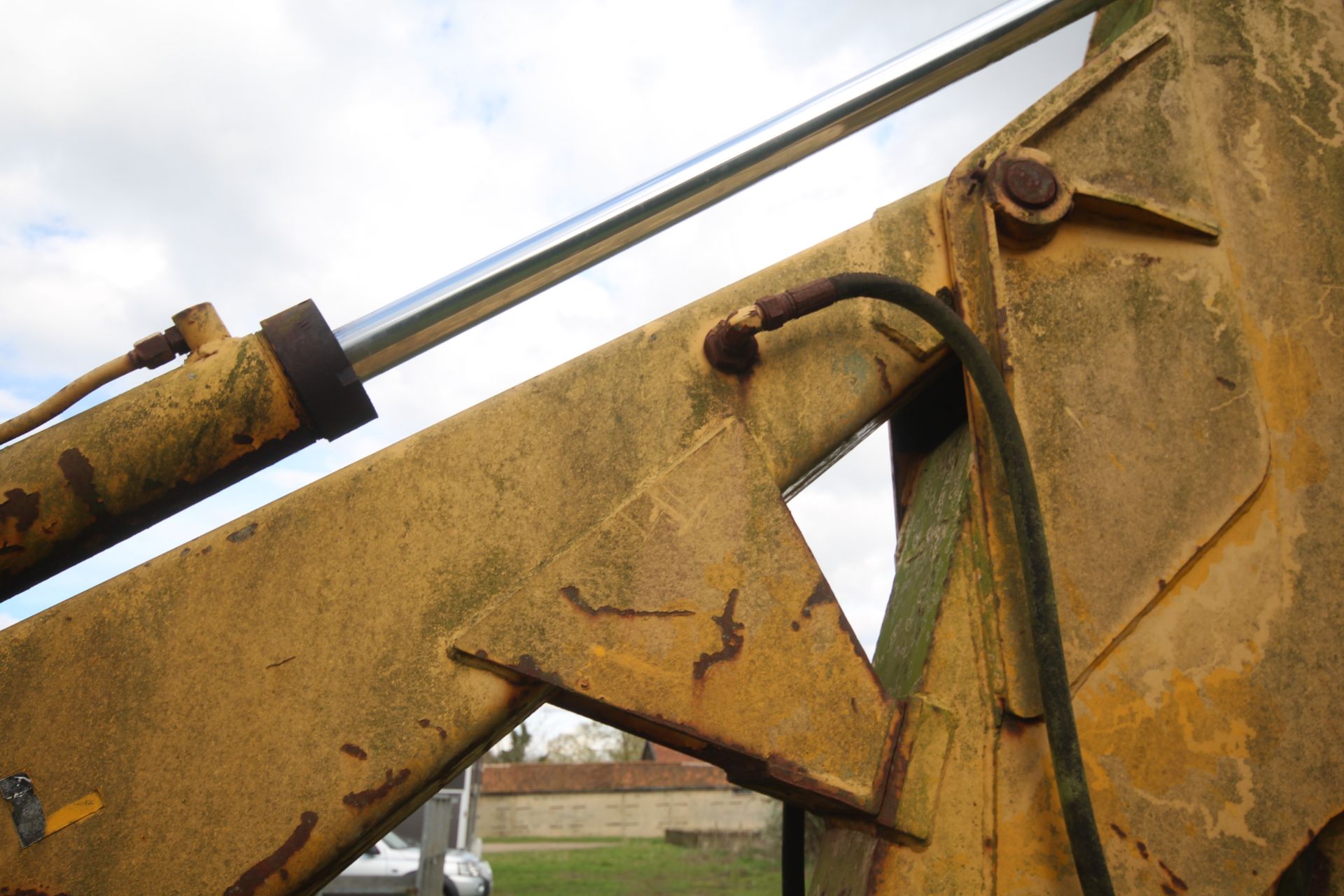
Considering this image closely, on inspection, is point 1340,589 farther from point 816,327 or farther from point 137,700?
point 137,700

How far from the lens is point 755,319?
1403 millimetres

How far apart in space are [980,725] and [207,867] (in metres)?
1.04

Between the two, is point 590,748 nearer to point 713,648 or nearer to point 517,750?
point 517,750

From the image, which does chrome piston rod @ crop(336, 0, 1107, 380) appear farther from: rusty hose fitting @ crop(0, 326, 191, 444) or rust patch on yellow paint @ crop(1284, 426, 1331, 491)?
rust patch on yellow paint @ crop(1284, 426, 1331, 491)

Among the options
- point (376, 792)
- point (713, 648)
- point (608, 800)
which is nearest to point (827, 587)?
point (713, 648)

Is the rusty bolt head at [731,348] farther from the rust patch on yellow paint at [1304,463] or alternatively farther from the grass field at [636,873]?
the grass field at [636,873]

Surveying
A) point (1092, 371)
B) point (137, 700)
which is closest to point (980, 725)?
point (1092, 371)

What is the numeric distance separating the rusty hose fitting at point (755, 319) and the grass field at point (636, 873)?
11187mm

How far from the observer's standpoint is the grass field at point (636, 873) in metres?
12.2

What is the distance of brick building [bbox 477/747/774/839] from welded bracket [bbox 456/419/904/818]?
86.1ft

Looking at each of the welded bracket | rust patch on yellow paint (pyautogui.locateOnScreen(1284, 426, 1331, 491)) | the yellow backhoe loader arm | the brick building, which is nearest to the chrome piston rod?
the yellow backhoe loader arm

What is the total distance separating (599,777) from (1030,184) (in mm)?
28316

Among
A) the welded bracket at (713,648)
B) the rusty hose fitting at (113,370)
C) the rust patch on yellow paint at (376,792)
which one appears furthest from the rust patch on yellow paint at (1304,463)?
the rusty hose fitting at (113,370)

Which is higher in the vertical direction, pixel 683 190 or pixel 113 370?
pixel 683 190
